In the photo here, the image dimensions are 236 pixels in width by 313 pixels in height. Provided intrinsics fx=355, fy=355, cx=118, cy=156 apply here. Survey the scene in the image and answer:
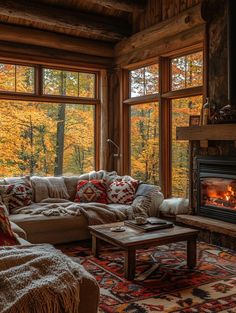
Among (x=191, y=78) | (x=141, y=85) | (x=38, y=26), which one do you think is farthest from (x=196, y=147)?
(x=38, y=26)

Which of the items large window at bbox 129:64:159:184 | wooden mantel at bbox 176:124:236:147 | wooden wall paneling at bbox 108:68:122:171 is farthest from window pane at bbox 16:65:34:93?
wooden mantel at bbox 176:124:236:147

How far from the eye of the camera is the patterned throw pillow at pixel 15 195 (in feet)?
14.9

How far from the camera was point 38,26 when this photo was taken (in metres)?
5.61

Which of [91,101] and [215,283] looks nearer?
[215,283]

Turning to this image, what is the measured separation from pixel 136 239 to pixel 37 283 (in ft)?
5.21

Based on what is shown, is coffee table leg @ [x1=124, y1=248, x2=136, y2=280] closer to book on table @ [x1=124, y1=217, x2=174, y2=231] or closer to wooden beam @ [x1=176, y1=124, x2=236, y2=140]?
book on table @ [x1=124, y1=217, x2=174, y2=231]

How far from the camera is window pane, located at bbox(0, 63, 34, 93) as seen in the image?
5.49 metres

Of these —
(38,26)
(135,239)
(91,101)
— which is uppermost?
(38,26)

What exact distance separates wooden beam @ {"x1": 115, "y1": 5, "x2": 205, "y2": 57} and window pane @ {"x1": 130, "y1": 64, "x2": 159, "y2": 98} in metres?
0.37

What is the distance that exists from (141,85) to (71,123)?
135 centimetres

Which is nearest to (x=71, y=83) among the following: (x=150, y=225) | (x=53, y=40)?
(x=53, y=40)

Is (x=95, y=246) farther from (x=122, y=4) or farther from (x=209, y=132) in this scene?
(x=122, y=4)

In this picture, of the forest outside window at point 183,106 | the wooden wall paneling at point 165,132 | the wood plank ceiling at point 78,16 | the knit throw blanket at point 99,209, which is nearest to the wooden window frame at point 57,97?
the wood plank ceiling at point 78,16

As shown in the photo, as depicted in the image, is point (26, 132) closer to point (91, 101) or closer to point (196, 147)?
point (91, 101)
